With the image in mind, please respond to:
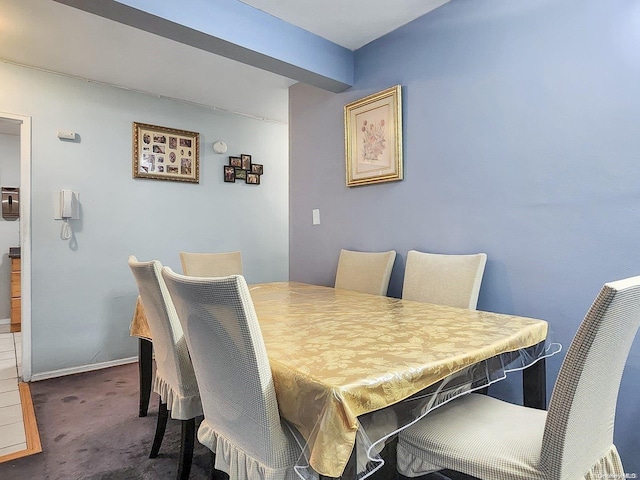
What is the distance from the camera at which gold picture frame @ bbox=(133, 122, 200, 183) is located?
3.43 meters

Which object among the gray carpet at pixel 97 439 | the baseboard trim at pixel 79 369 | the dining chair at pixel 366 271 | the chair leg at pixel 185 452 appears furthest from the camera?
the baseboard trim at pixel 79 369

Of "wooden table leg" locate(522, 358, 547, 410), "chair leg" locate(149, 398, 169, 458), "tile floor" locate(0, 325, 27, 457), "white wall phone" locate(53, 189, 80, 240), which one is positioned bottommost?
"tile floor" locate(0, 325, 27, 457)

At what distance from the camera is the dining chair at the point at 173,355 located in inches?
58.8

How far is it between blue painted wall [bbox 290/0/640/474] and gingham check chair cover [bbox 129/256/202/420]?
1.46 meters

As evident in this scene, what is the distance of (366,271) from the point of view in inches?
98.9

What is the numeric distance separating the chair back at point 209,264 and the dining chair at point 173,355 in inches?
47.2

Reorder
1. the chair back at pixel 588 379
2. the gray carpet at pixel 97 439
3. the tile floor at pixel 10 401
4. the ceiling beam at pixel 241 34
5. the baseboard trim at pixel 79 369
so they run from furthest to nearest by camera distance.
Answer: the baseboard trim at pixel 79 369
the tile floor at pixel 10 401
the ceiling beam at pixel 241 34
the gray carpet at pixel 97 439
the chair back at pixel 588 379

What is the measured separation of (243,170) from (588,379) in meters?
3.64

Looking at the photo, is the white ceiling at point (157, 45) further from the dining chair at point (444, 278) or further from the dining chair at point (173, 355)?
the dining chair at point (173, 355)

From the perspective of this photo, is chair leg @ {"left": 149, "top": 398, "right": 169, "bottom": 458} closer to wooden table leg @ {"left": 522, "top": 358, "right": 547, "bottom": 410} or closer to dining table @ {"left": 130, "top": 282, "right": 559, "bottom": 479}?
dining table @ {"left": 130, "top": 282, "right": 559, "bottom": 479}

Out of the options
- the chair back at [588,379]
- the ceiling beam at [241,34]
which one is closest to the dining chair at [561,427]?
the chair back at [588,379]

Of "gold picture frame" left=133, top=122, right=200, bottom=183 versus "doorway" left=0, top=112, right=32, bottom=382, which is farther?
"gold picture frame" left=133, top=122, right=200, bottom=183

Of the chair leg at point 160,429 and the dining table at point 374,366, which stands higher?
the dining table at point 374,366

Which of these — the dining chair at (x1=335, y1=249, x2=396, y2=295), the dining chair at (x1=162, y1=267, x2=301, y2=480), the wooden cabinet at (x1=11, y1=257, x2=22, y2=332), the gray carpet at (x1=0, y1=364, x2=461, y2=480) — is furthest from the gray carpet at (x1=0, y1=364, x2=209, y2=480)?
the wooden cabinet at (x1=11, y1=257, x2=22, y2=332)
